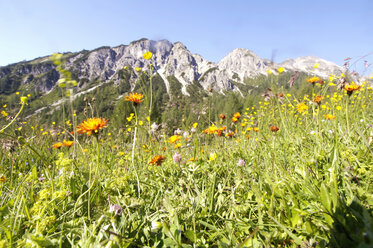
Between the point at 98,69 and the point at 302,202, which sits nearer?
the point at 302,202

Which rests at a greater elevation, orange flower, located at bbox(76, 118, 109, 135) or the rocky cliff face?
the rocky cliff face

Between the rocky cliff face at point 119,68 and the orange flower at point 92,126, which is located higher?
the rocky cliff face at point 119,68

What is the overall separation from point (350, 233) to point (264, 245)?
1.20ft

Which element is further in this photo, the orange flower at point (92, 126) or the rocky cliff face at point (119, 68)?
the rocky cliff face at point (119, 68)

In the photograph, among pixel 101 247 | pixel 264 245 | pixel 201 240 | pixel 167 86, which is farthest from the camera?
pixel 167 86

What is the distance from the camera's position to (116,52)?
556ft

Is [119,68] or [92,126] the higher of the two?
[119,68]

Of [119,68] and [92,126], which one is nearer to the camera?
[92,126]

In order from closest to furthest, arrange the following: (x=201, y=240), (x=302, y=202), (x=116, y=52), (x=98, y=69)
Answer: (x=201, y=240) → (x=302, y=202) → (x=98, y=69) → (x=116, y=52)

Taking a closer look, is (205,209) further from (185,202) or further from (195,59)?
(195,59)

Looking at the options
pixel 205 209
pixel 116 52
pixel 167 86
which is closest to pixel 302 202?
pixel 205 209

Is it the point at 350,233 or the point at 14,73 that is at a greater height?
the point at 14,73

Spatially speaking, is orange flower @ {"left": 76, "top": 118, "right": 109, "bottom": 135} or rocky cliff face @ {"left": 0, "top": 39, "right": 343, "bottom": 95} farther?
rocky cliff face @ {"left": 0, "top": 39, "right": 343, "bottom": 95}

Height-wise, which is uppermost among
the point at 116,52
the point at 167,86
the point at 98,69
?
the point at 116,52
